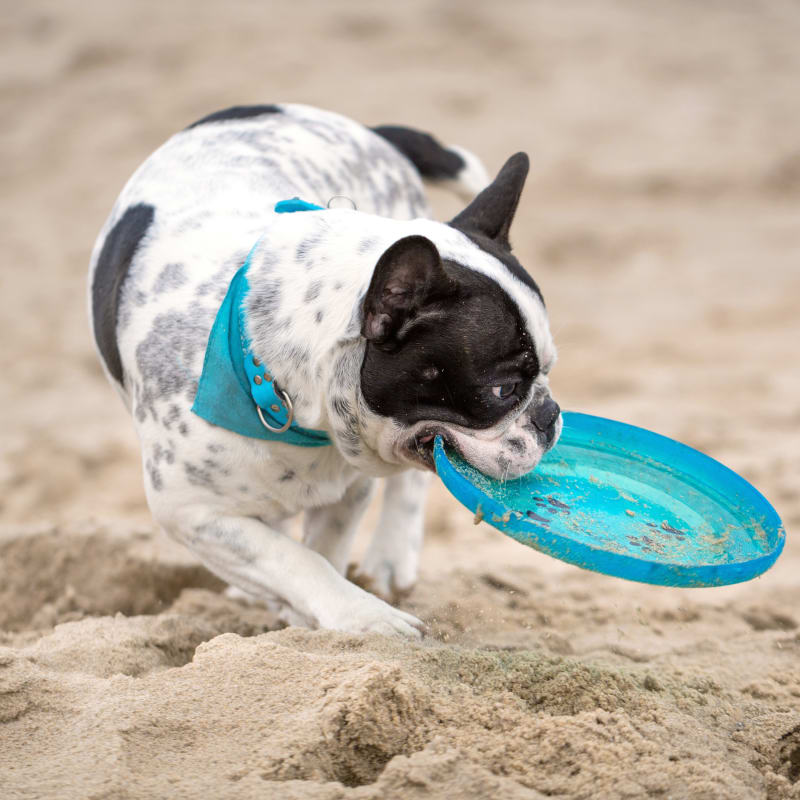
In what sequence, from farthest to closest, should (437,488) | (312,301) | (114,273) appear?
(437,488), (114,273), (312,301)

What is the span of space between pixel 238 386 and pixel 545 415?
0.86 metres

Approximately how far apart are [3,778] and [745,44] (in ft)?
36.7

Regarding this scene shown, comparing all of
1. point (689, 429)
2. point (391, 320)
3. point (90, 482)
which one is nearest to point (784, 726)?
point (391, 320)

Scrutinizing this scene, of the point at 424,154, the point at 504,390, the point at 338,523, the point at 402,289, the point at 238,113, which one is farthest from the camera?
the point at 424,154

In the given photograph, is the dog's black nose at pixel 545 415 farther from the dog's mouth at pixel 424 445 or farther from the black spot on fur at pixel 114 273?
the black spot on fur at pixel 114 273

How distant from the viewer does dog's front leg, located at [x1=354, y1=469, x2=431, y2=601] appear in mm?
4086

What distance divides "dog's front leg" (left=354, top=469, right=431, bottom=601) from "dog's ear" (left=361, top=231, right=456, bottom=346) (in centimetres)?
147

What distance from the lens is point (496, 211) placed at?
3135 mm

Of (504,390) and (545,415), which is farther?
(545,415)

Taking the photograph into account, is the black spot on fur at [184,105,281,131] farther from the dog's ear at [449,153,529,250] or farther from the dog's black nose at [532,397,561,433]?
the dog's black nose at [532,397,561,433]

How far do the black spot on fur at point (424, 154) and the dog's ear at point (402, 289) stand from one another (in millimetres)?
1918

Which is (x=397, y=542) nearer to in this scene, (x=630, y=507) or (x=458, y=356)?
(x=630, y=507)

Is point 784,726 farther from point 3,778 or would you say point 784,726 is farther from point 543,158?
point 543,158

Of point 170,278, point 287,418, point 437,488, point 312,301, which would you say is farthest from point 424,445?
point 437,488
